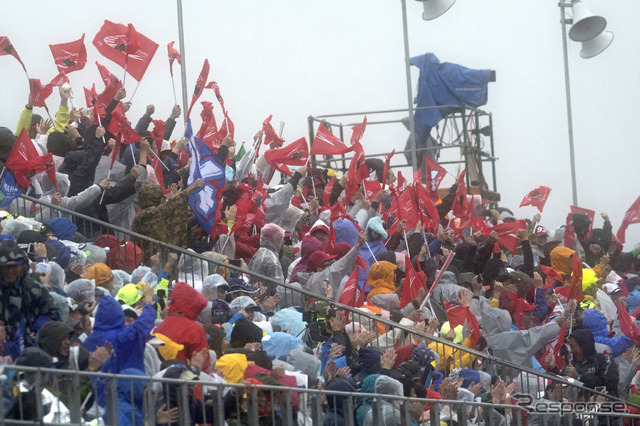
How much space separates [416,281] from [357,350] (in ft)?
10.6

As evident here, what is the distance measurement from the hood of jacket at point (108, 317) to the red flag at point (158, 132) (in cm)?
734

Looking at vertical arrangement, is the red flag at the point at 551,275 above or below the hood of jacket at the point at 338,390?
above

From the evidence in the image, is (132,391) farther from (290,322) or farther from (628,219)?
(628,219)

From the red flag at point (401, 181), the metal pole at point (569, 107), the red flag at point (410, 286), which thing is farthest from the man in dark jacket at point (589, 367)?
the metal pole at point (569, 107)

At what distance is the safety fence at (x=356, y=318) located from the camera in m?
14.7

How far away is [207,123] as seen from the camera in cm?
2028

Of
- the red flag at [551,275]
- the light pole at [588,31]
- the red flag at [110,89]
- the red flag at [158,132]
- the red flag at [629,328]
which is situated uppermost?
the light pole at [588,31]

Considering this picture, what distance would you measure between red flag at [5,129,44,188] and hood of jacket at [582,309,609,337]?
23.3 feet

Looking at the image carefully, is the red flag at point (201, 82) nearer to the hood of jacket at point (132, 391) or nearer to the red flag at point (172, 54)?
the red flag at point (172, 54)

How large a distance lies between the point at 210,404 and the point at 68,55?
36.0ft

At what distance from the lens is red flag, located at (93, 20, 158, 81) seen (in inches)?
774

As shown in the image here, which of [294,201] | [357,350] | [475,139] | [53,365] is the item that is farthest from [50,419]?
[475,139]

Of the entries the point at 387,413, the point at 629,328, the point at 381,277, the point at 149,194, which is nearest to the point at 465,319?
the point at 381,277

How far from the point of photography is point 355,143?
20453mm
